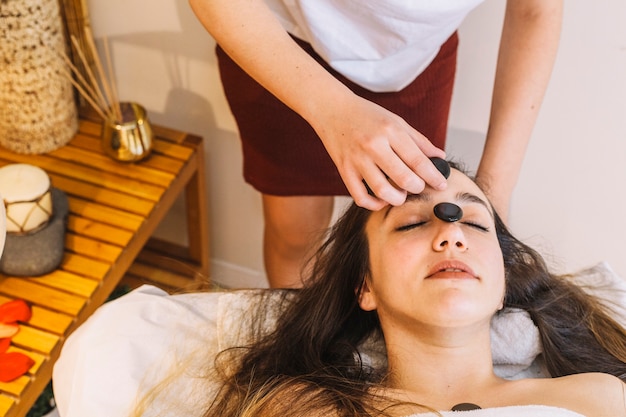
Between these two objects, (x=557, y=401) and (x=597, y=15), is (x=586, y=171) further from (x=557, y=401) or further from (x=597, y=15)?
(x=557, y=401)

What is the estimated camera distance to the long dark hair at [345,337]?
4.06 ft

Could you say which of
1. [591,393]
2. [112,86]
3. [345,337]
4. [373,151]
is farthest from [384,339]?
[112,86]

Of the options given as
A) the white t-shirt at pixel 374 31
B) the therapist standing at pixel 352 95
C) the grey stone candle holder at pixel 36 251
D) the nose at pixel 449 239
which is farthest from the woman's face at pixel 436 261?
the grey stone candle holder at pixel 36 251

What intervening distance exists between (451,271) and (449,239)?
49 millimetres

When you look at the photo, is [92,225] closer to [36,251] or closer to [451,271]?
[36,251]

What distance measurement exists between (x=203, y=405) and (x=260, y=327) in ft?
0.60

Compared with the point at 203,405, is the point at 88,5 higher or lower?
higher

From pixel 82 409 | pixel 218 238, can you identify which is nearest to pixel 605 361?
pixel 82 409

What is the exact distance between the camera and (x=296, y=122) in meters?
1.45

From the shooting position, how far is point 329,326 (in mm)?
1384

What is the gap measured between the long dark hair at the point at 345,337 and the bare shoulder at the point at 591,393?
0.41ft

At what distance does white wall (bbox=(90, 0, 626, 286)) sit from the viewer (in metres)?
1.61

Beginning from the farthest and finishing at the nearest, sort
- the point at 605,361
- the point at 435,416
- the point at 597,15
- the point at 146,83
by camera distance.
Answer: the point at 146,83
the point at 597,15
the point at 605,361
the point at 435,416

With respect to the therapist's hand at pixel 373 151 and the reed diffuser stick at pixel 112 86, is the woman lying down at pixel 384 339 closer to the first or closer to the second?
the therapist's hand at pixel 373 151
